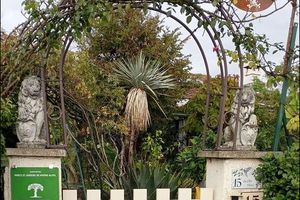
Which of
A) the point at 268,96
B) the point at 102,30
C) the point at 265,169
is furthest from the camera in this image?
the point at 102,30

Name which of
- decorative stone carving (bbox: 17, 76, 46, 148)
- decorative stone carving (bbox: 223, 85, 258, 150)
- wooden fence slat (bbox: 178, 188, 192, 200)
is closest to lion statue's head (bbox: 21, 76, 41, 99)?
decorative stone carving (bbox: 17, 76, 46, 148)

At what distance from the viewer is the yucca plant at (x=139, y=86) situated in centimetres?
1003

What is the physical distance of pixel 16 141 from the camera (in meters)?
5.03

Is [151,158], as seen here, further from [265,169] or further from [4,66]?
[4,66]

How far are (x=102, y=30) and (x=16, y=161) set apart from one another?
7.43 m

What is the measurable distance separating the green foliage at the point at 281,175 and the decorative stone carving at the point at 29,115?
195 cm

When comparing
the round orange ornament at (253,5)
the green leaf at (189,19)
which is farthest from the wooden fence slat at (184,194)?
the round orange ornament at (253,5)

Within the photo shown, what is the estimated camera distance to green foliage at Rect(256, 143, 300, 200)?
459cm

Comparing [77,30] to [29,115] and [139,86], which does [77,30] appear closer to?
[29,115]

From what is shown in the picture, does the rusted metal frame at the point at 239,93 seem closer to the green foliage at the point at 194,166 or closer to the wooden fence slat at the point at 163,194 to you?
the wooden fence slat at the point at 163,194

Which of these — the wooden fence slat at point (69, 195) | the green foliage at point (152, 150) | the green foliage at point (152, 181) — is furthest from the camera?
the green foliage at point (152, 150)

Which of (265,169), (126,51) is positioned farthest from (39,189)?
(126,51)

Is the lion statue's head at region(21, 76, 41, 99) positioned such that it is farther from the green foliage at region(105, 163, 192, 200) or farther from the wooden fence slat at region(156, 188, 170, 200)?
the green foliage at region(105, 163, 192, 200)

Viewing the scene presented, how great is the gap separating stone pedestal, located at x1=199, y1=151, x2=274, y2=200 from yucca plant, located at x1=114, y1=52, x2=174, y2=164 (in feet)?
15.6
